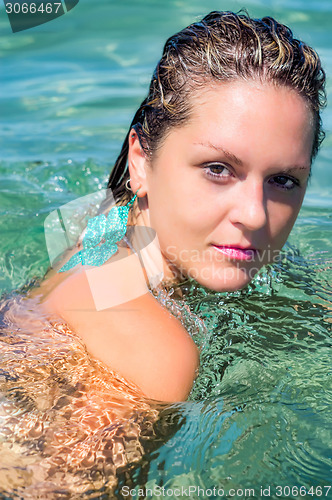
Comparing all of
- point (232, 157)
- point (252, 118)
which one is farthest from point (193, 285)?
point (252, 118)

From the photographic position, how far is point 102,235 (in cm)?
305

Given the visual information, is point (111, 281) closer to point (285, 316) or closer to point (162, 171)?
point (162, 171)

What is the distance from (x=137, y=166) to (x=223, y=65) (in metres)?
0.66

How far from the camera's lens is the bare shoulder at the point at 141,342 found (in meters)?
2.44

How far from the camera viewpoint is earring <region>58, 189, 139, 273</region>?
9.69ft

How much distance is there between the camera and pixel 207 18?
3148mm

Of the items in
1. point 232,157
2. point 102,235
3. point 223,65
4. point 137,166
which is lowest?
point 102,235

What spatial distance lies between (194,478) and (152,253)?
115 cm

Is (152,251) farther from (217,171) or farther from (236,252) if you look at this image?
(217,171)

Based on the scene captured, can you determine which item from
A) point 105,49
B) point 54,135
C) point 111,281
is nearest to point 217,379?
point 111,281

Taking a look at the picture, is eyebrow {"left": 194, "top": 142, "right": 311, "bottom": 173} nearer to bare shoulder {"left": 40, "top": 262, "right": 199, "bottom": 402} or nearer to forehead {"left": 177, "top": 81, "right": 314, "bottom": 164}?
forehead {"left": 177, "top": 81, "right": 314, "bottom": 164}

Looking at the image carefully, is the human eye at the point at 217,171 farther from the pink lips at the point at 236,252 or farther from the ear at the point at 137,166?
the ear at the point at 137,166

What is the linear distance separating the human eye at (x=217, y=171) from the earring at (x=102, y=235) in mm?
504

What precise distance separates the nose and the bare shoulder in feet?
1.68
